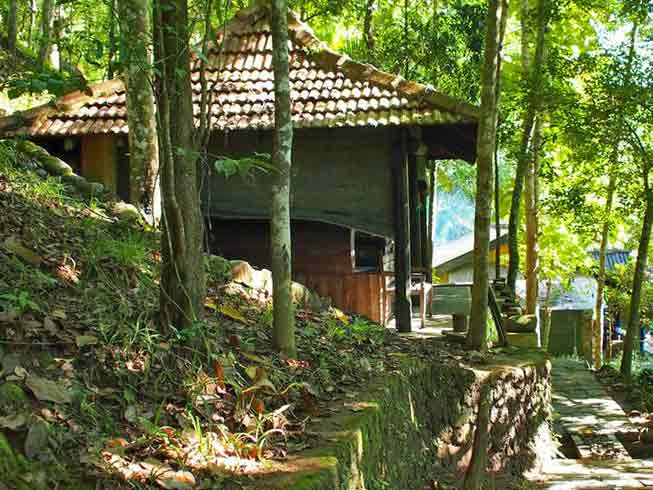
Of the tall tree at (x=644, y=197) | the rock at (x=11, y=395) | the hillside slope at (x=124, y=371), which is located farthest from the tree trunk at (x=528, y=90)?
the rock at (x=11, y=395)

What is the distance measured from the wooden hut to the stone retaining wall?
2.25 meters

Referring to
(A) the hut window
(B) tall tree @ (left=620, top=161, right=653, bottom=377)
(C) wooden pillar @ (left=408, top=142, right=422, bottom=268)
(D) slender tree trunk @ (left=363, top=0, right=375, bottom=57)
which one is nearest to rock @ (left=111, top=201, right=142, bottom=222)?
(C) wooden pillar @ (left=408, top=142, right=422, bottom=268)

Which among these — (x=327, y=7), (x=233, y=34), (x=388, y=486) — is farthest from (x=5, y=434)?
(x=327, y=7)

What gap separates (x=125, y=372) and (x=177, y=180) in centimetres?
127

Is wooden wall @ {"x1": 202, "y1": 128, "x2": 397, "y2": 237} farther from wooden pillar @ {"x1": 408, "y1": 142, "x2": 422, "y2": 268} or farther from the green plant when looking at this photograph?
the green plant

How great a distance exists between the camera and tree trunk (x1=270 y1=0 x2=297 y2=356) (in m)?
5.99

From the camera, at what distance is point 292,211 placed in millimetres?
11734

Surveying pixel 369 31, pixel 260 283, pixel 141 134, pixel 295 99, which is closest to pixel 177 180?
pixel 260 283

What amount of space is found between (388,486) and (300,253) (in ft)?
22.5

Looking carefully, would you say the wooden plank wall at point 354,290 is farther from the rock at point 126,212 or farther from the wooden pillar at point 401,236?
the rock at point 126,212

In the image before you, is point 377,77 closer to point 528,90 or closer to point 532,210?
point 528,90

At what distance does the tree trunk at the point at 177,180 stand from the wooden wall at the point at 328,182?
21.3 ft

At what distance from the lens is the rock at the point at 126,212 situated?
818cm

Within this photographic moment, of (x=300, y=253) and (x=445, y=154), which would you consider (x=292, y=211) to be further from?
(x=445, y=154)
